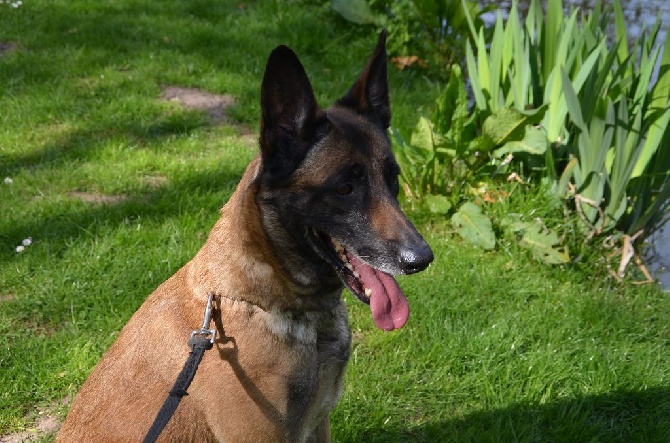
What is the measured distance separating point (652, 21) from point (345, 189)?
6.35 metres

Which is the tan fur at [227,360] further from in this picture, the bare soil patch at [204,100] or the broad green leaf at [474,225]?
the bare soil patch at [204,100]

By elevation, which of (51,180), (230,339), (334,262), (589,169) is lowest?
(51,180)

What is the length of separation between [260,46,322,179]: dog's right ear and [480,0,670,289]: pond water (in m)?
3.28

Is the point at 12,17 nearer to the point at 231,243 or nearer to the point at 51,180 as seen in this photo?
the point at 51,180

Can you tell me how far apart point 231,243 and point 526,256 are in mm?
2631

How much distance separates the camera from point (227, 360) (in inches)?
91.0

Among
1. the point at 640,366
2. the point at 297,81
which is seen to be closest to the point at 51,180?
the point at 297,81

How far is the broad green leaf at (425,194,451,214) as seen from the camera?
4688 millimetres

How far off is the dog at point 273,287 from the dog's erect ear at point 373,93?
0.47ft

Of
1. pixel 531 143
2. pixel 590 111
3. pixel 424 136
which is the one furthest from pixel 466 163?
pixel 590 111

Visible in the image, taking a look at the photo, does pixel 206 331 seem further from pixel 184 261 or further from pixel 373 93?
pixel 184 261

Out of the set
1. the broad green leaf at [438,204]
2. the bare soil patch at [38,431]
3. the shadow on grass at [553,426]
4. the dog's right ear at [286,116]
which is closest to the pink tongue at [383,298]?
the dog's right ear at [286,116]

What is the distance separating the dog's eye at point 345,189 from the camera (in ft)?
7.80

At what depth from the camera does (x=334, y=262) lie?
242cm
